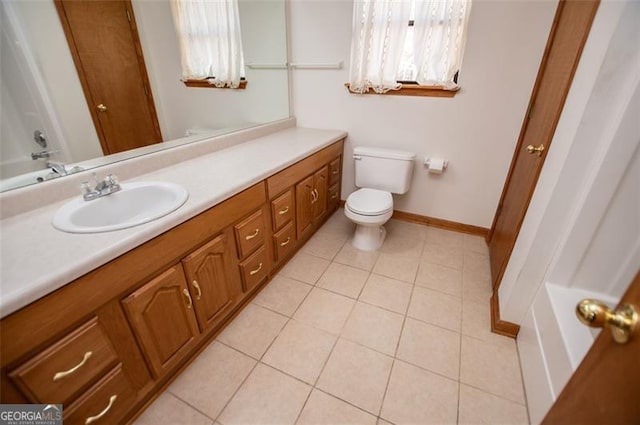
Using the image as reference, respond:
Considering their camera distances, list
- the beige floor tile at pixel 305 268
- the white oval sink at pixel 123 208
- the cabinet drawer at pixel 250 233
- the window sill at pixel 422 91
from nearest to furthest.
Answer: the white oval sink at pixel 123 208, the cabinet drawer at pixel 250 233, the beige floor tile at pixel 305 268, the window sill at pixel 422 91

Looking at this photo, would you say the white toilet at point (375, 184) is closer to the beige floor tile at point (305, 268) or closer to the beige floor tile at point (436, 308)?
the beige floor tile at point (305, 268)

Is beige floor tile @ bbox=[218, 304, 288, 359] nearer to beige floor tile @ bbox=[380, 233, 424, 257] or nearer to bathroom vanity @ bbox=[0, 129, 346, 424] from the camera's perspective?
bathroom vanity @ bbox=[0, 129, 346, 424]

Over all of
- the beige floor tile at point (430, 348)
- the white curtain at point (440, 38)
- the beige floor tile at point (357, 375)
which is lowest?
the beige floor tile at point (357, 375)

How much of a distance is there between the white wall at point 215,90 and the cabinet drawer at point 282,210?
72 centimetres

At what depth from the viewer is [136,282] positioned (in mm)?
→ 991

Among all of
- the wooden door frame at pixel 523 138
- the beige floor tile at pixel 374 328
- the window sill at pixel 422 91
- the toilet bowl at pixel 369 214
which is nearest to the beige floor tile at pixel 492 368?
the wooden door frame at pixel 523 138

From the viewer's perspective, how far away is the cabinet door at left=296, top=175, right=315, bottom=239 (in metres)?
1.98

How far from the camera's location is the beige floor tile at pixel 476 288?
180cm

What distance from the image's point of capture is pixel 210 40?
1.90 metres

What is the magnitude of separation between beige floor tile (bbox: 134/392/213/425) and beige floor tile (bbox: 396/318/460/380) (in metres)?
0.95

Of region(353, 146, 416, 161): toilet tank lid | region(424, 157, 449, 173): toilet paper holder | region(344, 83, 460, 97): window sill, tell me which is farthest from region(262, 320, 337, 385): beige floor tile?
region(344, 83, 460, 97): window sill

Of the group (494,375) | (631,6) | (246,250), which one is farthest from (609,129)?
(246,250)

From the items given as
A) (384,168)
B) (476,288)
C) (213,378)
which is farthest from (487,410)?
(384,168)

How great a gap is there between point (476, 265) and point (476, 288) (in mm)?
277
